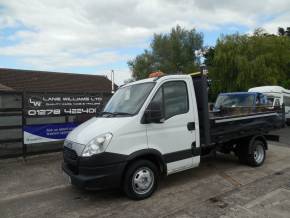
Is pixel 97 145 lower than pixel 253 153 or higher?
higher

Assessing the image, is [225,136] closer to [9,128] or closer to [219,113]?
[219,113]

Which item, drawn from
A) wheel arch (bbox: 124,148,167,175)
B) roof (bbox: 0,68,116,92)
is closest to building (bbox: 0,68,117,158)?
wheel arch (bbox: 124,148,167,175)

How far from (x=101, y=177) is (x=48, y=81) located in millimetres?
34430

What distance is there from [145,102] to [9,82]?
106 ft

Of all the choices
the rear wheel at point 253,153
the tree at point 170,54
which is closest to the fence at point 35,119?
the rear wheel at point 253,153

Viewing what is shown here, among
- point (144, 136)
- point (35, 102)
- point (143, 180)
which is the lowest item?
point (143, 180)

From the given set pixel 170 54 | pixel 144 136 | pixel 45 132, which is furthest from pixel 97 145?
pixel 170 54

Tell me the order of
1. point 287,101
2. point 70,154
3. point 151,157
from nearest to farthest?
point 70,154
point 151,157
point 287,101

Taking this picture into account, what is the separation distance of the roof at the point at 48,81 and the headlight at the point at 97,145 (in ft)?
97.1

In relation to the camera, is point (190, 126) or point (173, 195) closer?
point (173, 195)

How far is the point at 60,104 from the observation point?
9.13 metres

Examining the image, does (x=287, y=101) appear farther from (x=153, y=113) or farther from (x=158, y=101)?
(x=153, y=113)

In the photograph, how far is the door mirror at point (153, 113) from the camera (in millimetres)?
5137

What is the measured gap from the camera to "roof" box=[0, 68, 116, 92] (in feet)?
112
